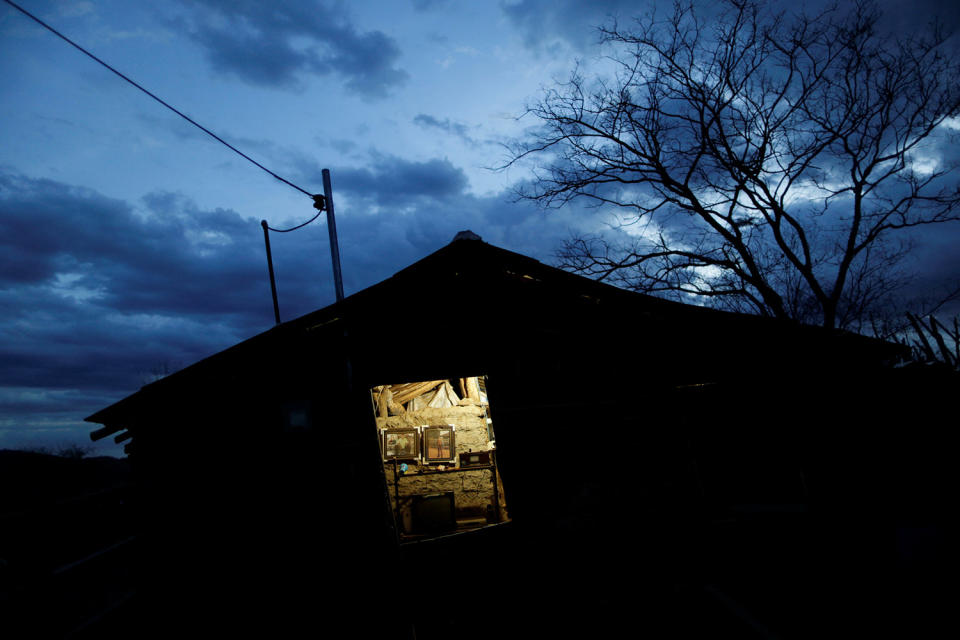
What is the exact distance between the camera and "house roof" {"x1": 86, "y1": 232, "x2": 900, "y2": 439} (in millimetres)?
6012

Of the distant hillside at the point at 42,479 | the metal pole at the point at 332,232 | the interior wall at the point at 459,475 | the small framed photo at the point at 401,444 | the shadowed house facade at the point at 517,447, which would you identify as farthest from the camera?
the distant hillside at the point at 42,479

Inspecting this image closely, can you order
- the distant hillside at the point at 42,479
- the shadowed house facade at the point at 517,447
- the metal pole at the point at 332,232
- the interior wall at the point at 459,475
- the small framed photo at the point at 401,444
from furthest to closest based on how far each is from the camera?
1. the distant hillside at the point at 42,479
2. the small framed photo at the point at 401,444
3. the interior wall at the point at 459,475
4. the metal pole at the point at 332,232
5. the shadowed house facade at the point at 517,447

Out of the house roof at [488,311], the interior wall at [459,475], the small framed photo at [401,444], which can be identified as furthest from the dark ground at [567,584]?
the small framed photo at [401,444]

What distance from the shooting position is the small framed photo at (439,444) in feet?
38.3

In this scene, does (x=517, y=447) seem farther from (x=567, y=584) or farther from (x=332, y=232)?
(x=332, y=232)

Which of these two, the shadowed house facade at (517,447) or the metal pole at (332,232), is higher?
the metal pole at (332,232)

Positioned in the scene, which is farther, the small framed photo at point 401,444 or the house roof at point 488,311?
the small framed photo at point 401,444

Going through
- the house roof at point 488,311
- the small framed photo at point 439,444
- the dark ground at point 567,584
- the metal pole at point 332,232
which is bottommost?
the dark ground at point 567,584

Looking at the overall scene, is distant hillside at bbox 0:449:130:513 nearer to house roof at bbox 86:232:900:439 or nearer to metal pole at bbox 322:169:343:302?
metal pole at bbox 322:169:343:302

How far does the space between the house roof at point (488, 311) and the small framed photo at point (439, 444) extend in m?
6.34

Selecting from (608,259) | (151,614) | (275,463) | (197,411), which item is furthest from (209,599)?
(608,259)

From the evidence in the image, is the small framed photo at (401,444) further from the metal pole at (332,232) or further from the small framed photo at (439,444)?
the metal pole at (332,232)

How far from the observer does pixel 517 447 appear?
6.12 metres

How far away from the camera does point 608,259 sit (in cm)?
1544
